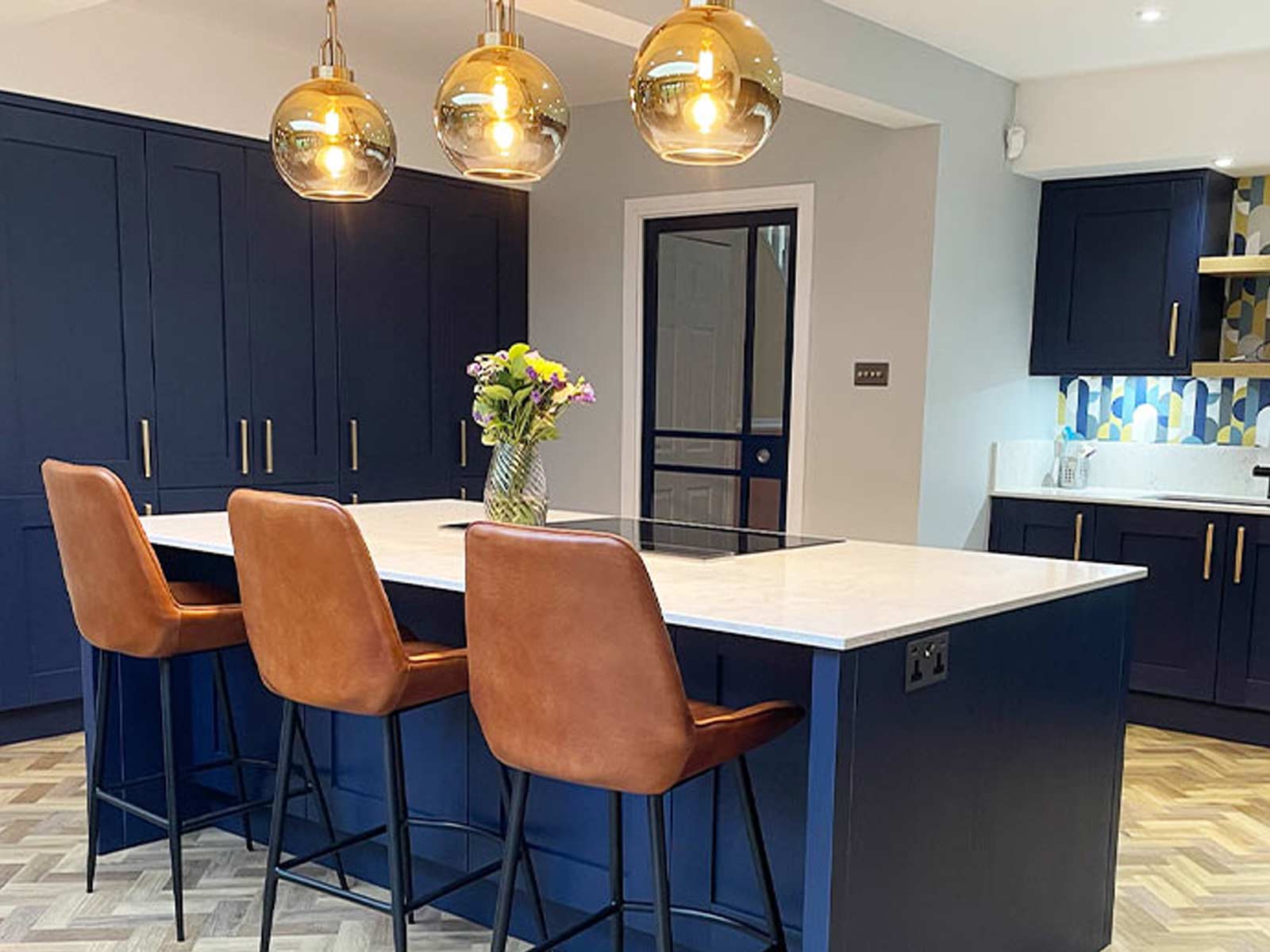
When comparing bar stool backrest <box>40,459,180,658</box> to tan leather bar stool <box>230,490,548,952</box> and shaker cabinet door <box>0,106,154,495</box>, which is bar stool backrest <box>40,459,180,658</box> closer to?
tan leather bar stool <box>230,490,548,952</box>

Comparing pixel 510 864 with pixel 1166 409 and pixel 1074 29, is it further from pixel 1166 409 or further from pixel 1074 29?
pixel 1166 409

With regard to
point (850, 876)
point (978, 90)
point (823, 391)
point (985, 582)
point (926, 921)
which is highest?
point (978, 90)

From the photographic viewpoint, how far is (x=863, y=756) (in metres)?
1.92

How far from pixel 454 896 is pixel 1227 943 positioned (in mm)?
1927

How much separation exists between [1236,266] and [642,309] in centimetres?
264

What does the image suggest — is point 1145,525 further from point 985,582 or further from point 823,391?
point 985,582

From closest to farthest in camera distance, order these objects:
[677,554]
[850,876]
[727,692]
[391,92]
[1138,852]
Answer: [850,876] → [727,692] → [677,554] → [1138,852] → [391,92]

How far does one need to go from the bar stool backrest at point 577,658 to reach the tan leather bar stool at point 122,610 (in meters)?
0.86

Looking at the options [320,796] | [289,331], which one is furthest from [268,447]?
[320,796]

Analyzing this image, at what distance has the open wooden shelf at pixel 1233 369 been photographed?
4.62m

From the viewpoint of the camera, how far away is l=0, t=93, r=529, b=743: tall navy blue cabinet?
4117 mm

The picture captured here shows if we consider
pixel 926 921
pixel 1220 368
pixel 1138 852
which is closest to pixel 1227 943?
pixel 1138 852

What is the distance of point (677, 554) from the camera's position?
269 cm

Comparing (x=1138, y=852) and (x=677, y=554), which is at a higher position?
(x=677, y=554)
